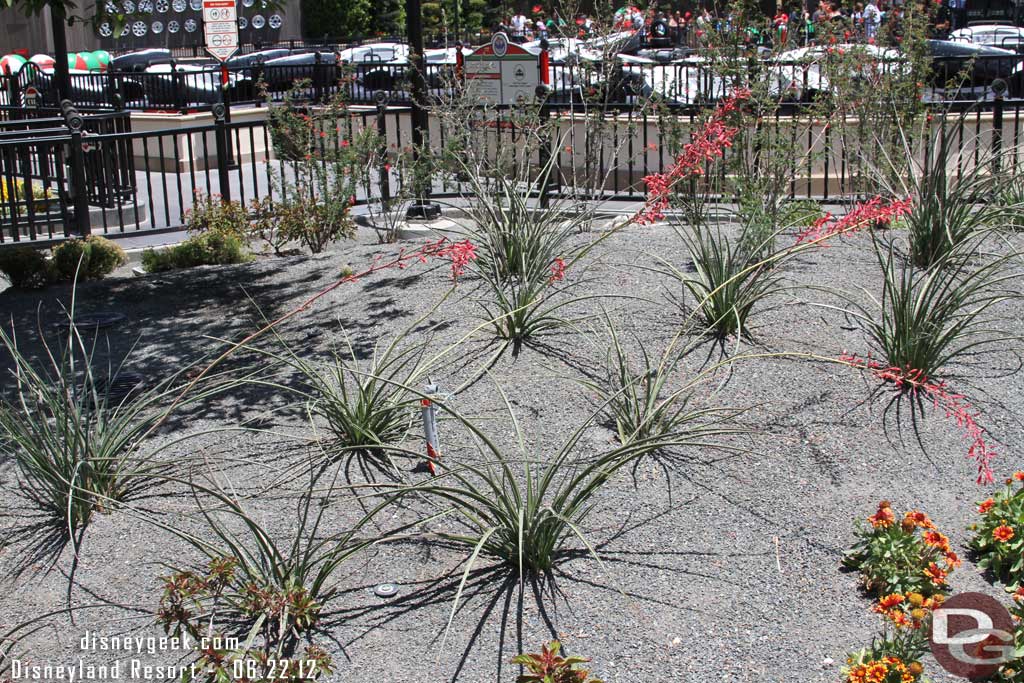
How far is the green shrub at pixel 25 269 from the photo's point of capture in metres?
8.22

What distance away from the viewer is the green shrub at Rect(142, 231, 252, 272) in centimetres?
881

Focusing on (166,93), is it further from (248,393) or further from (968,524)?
(968,524)

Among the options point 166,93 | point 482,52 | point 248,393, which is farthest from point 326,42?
point 248,393

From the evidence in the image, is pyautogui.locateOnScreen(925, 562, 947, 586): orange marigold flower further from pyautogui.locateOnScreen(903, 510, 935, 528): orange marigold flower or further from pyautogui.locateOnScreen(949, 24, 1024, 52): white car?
pyautogui.locateOnScreen(949, 24, 1024, 52): white car

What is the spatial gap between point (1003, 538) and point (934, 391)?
41.1 inches

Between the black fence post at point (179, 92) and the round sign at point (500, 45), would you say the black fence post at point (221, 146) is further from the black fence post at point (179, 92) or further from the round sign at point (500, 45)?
the black fence post at point (179, 92)

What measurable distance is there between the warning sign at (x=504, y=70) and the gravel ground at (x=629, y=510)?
5.61 meters

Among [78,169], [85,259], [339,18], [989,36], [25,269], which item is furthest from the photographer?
[339,18]

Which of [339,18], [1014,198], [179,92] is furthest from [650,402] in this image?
[339,18]

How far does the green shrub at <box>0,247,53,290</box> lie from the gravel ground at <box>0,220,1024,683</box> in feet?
7.27

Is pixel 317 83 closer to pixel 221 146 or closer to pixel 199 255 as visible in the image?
pixel 221 146

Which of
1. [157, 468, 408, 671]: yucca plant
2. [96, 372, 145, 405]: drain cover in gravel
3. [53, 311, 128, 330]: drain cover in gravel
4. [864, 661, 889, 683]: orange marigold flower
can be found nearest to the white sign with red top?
[53, 311, 128, 330]: drain cover in gravel

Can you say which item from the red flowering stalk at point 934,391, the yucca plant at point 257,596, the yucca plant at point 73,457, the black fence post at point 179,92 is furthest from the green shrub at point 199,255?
the black fence post at point 179,92

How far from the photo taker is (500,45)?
11.6 metres
